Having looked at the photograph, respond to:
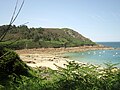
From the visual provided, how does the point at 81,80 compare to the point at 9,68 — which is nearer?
the point at 81,80

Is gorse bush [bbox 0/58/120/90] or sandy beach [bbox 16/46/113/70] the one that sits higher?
gorse bush [bbox 0/58/120/90]

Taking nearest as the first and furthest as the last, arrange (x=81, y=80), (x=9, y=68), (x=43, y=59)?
(x=81, y=80) → (x=9, y=68) → (x=43, y=59)

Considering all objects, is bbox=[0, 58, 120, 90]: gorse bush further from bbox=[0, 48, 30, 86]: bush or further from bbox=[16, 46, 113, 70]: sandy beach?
bbox=[16, 46, 113, 70]: sandy beach

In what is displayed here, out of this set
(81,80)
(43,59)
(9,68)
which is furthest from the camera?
(43,59)

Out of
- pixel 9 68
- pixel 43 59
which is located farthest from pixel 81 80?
pixel 43 59

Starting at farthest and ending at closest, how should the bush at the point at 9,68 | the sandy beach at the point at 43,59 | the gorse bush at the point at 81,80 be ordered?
the sandy beach at the point at 43,59 < the bush at the point at 9,68 < the gorse bush at the point at 81,80

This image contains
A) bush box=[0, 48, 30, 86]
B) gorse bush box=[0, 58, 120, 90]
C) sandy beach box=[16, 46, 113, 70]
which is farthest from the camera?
sandy beach box=[16, 46, 113, 70]

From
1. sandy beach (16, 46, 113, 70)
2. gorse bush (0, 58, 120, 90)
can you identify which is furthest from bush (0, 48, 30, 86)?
sandy beach (16, 46, 113, 70)

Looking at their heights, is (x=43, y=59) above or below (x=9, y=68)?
below

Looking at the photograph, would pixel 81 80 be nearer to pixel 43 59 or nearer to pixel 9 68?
pixel 9 68

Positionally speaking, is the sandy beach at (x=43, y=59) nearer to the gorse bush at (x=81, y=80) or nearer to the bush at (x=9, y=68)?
the bush at (x=9, y=68)

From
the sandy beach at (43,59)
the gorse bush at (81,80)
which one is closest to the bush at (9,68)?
the gorse bush at (81,80)

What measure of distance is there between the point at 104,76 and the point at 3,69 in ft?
20.7

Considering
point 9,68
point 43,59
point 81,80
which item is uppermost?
point 81,80
